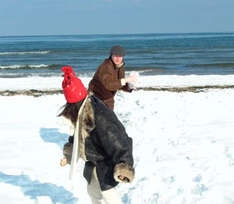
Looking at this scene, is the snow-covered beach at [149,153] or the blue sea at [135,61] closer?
the snow-covered beach at [149,153]

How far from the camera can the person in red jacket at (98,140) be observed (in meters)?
2.18

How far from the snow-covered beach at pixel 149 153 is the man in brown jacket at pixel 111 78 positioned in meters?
1.03

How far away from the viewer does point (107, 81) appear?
4383mm

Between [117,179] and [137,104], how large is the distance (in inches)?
238

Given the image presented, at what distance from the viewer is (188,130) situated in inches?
240

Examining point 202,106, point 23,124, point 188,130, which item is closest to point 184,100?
point 202,106

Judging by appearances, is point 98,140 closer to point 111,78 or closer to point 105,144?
point 105,144

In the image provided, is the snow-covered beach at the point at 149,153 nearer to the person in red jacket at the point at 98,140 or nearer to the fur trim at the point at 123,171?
the person in red jacket at the point at 98,140

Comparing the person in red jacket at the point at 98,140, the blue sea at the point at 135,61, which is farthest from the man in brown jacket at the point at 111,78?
the blue sea at the point at 135,61

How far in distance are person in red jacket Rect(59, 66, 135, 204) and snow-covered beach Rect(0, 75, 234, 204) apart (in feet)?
4.27

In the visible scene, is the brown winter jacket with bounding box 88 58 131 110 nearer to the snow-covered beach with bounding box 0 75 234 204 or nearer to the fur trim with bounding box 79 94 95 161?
the snow-covered beach with bounding box 0 75 234 204

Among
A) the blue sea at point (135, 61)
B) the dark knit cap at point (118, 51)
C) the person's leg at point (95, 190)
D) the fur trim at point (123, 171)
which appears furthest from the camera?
the blue sea at point (135, 61)

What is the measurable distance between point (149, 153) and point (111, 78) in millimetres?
1305

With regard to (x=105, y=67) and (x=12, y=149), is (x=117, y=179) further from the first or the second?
(x=12, y=149)
